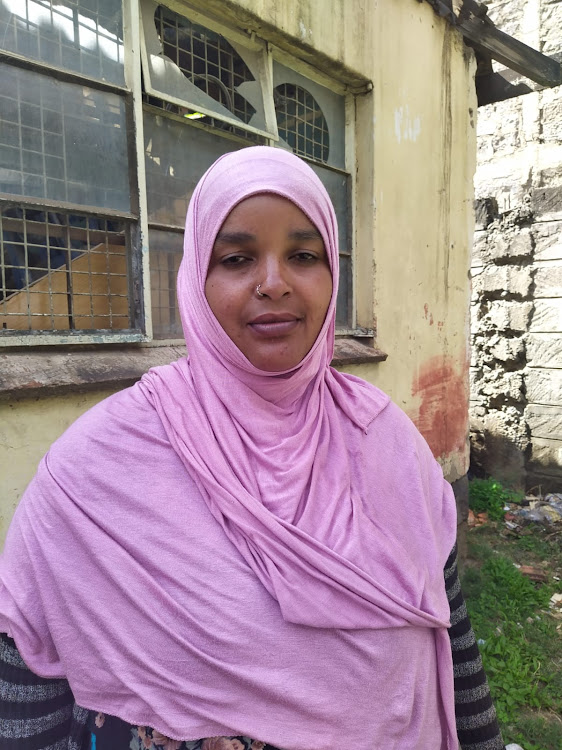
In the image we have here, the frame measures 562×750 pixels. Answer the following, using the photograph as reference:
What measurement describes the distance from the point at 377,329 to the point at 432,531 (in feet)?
8.54

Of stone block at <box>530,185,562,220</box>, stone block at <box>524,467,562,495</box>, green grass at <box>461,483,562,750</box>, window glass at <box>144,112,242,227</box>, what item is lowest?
green grass at <box>461,483,562,750</box>

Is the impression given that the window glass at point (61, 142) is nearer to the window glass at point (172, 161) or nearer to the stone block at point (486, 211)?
the window glass at point (172, 161)

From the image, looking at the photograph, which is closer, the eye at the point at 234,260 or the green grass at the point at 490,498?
the eye at the point at 234,260

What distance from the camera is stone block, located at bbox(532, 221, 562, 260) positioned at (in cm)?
558

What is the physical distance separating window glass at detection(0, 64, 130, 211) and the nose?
1.48m

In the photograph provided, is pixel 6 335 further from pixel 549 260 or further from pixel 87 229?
pixel 549 260

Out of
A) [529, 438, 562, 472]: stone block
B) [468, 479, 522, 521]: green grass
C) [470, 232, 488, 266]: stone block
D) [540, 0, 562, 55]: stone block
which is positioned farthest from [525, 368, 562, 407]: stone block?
[540, 0, 562, 55]: stone block

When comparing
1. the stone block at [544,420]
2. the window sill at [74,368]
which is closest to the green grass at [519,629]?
the stone block at [544,420]

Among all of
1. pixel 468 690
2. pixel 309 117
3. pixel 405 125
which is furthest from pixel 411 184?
pixel 468 690

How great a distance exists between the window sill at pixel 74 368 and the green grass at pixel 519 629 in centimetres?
264

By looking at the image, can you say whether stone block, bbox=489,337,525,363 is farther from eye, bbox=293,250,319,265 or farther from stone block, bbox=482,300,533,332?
eye, bbox=293,250,319,265

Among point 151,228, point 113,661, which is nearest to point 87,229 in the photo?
point 151,228

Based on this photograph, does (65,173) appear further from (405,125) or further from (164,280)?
(405,125)

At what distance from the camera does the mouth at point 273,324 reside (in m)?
1.03
